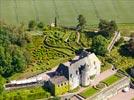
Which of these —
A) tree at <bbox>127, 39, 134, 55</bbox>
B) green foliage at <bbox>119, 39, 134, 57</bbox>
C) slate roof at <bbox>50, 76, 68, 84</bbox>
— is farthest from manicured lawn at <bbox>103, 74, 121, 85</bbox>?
tree at <bbox>127, 39, 134, 55</bbox>

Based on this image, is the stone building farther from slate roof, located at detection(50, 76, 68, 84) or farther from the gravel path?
the gravel path

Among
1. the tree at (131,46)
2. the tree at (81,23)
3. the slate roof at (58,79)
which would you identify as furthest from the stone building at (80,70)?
the tree at (81,23)

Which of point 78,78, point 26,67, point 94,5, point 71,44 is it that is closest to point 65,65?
point 78,78

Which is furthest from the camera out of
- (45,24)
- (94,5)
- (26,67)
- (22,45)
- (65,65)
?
(94,5)

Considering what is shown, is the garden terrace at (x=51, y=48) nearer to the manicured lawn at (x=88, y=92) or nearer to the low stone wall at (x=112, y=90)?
the manicured lawn at (x=88, y=92)

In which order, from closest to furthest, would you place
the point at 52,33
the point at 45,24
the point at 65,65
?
the point at 65,65 < the point at 52,33 < the point at 45,24

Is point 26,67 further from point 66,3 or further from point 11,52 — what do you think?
point 66,3

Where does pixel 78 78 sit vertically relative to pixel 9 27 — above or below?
below

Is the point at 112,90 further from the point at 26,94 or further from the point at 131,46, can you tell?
the point at 26,94
